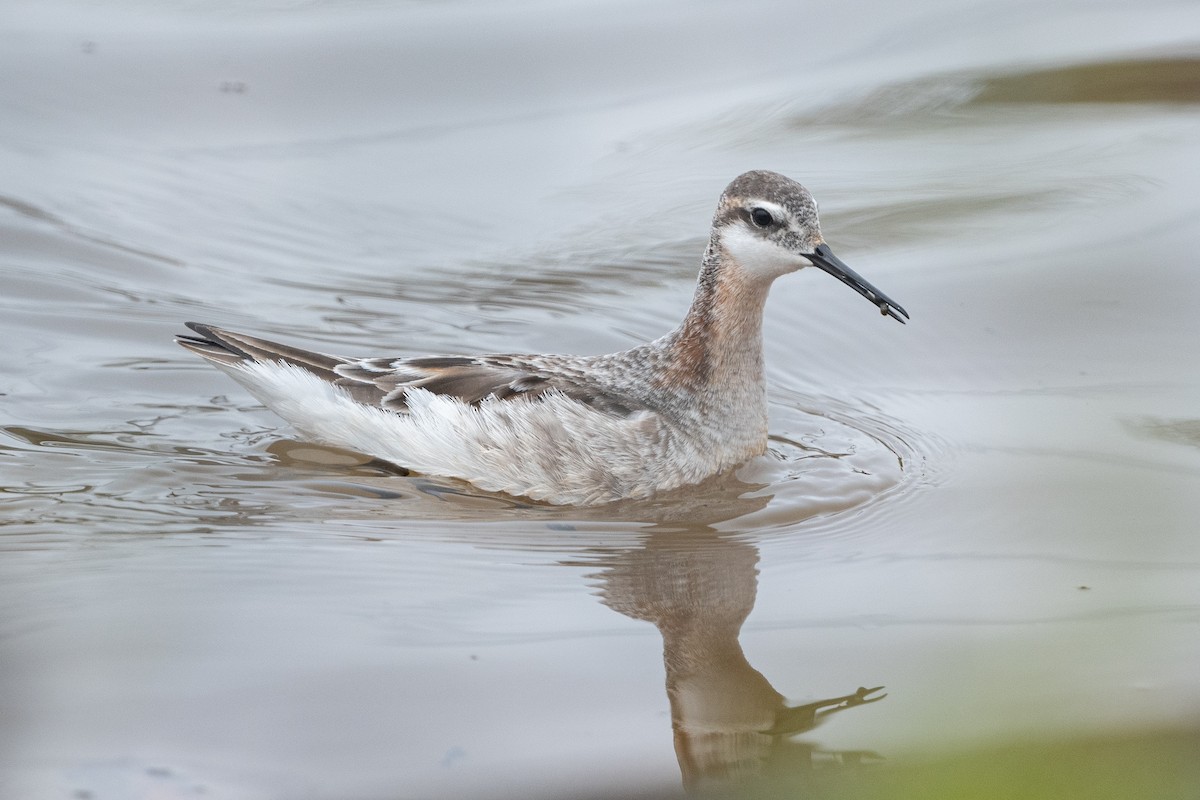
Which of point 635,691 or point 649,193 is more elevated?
point 649,193

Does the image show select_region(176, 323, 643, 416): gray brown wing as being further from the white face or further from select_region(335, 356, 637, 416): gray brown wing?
the white face

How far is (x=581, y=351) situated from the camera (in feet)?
26.4

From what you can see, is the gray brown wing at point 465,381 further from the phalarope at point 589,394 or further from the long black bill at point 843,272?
the long black bill at point 843,272

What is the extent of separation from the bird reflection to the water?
0.02 metres

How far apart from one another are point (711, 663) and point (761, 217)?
2589 mm

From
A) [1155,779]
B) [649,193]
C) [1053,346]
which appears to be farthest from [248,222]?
[1155,779]

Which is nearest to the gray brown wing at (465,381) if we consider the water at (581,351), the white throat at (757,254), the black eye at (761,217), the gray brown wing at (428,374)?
the gray brown wing at (428,374)

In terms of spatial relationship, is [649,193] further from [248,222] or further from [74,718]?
[74,718]

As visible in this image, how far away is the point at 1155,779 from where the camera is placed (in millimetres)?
1321

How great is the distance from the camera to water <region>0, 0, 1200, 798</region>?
3.92 meters

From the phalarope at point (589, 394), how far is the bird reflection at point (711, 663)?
0.68 meters

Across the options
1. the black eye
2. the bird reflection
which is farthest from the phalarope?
the bird reflection

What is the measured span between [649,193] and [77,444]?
430 centimetres

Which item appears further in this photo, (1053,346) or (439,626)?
(1053,346)
